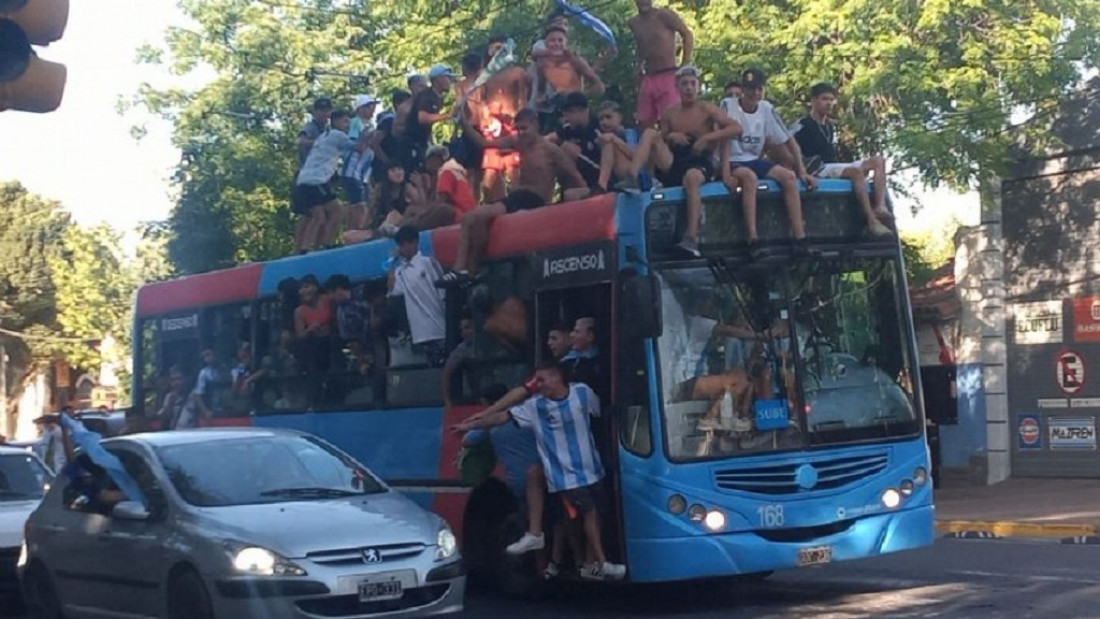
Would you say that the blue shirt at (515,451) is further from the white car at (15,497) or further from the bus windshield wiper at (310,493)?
the white car at (15,497)

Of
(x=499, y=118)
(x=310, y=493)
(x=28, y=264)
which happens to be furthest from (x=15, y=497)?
(x=28, y=264)

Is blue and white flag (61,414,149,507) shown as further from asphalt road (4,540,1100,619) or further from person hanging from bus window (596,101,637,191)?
person hanging from bus window (596,101,637,191)

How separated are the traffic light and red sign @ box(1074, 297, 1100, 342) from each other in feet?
64.0

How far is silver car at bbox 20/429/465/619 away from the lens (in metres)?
10.2

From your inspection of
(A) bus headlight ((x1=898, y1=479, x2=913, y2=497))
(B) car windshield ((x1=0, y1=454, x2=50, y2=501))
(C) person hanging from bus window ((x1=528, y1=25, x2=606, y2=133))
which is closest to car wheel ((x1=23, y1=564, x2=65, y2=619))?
(B) car windshield ((x1=0, y1=454, x2=50, y2=501))

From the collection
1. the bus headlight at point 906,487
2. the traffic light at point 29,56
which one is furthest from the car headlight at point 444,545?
the traffic light at point 29,56

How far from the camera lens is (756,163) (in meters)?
12.3

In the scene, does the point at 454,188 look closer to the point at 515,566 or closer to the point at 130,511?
the point at 515,566

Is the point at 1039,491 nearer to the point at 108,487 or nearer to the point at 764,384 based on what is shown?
the point at 764,384

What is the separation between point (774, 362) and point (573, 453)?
58.8 inches

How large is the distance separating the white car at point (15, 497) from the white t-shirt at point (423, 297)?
10.4 ft

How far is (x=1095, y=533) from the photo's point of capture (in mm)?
17906

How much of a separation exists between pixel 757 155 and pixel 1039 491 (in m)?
12.6

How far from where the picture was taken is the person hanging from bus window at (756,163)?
11.9 meters
